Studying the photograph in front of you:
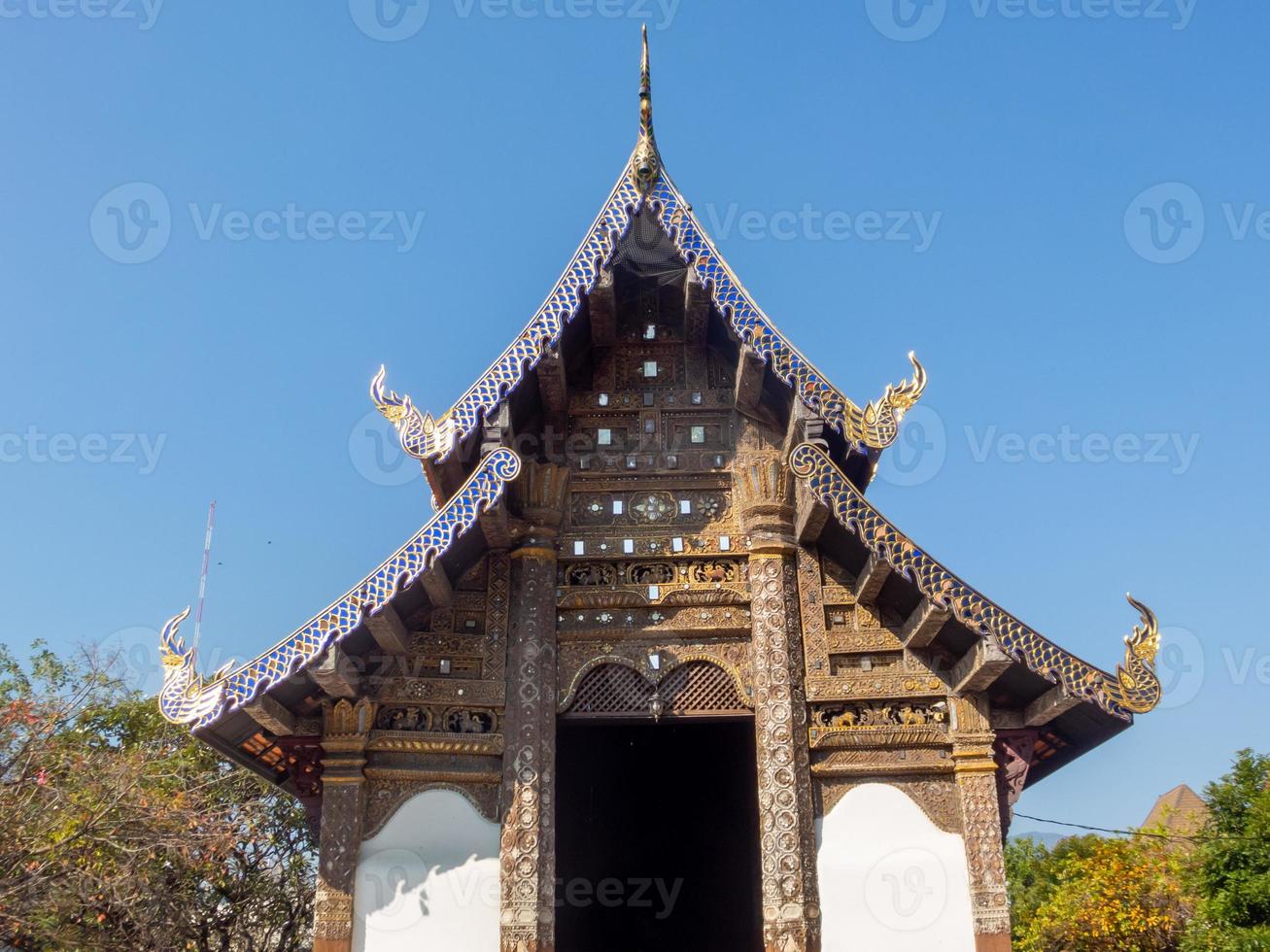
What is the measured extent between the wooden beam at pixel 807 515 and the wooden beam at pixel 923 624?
91 centimetres

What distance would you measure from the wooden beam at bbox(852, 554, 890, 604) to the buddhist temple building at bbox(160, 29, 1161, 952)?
2 cm

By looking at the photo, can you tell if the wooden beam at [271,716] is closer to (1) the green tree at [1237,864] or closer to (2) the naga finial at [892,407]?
(2) the naga finial at [892,407]

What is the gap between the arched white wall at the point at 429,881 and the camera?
7.64 m

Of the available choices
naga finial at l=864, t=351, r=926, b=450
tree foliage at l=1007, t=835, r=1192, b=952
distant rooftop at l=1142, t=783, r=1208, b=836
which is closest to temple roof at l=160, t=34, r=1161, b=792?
naga finial at l=864, t=351, r=926, b=450

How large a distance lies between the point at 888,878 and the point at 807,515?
2.55m

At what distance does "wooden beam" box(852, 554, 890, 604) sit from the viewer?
A: 26.3 feet

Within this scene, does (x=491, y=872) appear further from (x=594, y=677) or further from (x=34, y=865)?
(x=34, y=865)

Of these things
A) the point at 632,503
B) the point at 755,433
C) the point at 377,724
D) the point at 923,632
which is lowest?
the point at 377,724

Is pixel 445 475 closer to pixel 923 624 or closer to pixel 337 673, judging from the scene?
pixel 337 673

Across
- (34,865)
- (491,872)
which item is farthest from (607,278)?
(34,865)

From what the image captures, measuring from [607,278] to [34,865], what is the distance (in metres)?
9.31

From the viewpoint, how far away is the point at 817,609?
8555 mm

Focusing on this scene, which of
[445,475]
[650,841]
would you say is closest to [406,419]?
[445,475]

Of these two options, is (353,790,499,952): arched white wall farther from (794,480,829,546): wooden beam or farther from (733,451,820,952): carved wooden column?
(794,480,829,546): wooden beam
